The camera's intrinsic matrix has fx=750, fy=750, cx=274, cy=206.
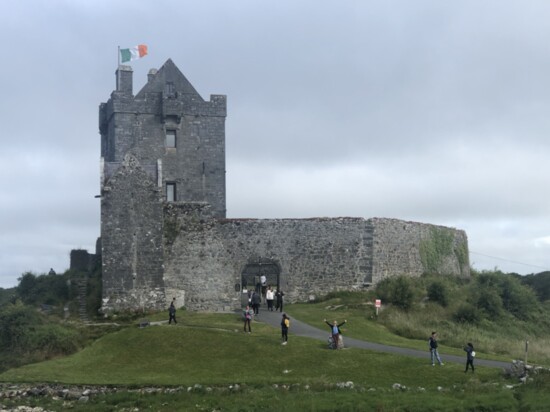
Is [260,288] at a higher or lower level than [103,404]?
higher

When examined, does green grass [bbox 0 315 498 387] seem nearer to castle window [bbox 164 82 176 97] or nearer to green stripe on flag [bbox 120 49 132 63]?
castle window [bbox 164 82 176 97]

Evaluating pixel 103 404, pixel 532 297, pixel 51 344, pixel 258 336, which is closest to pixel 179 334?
pixel 258 336

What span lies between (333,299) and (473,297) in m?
8.70

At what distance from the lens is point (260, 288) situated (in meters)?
46.5

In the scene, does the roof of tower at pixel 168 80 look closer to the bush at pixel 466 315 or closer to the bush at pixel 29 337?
the bush at pixel 29 337

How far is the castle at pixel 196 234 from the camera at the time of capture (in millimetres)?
39656

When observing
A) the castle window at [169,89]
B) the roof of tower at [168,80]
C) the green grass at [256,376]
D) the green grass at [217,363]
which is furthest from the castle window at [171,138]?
the green grass at [217,363]

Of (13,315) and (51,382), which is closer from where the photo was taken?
(51,382)

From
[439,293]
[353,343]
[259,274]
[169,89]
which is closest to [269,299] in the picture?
[259,274]

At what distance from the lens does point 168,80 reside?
51125 millimetres

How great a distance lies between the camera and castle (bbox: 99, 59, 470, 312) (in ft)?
130

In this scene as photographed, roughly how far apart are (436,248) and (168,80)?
21949mm

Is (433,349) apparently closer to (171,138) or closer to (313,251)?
(313,251)

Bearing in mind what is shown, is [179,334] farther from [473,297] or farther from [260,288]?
[473,297]
